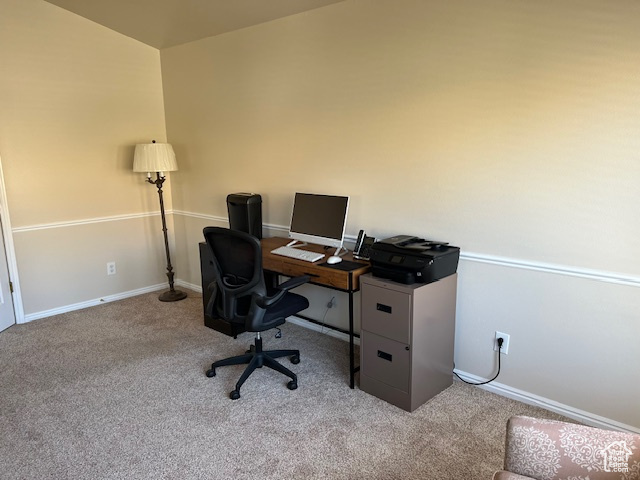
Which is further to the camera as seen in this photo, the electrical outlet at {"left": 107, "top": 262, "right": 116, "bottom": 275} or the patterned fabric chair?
the electrical outlet at {"left": 107, "top": 262, "right": 116, "bottom": 275}

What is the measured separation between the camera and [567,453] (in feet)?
4.18

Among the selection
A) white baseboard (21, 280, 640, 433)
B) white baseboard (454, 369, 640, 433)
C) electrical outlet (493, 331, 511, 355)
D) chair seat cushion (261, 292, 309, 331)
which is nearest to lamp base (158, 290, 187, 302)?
white baseboard (21, 280, 640, 433)

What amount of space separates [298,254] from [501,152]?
54.4 inches

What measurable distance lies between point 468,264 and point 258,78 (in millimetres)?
2219

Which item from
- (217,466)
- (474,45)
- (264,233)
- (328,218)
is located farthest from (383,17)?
(217,466)

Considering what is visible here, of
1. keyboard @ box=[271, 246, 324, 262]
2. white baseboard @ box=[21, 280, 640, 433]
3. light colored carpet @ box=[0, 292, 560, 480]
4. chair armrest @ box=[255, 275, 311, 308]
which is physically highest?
keyboard @ box=[271, 246, 324, 262]

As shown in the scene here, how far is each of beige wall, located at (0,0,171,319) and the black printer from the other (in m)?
2.92

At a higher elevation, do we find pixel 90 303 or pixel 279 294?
pixel 279 294

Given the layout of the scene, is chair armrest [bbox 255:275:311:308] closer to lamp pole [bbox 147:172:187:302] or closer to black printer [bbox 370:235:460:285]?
black printer [bbox 370:235:460:285]

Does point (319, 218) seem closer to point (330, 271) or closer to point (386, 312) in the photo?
point (330, 271)

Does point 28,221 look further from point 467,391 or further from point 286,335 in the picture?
point 467,391

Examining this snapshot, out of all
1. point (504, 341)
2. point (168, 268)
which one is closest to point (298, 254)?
point (504, 341)

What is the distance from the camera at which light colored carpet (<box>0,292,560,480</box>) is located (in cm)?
208

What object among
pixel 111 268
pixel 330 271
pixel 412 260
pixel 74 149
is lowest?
pixel 111 268
